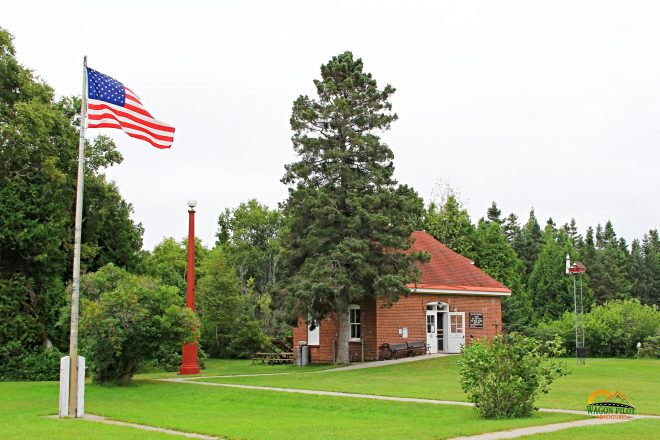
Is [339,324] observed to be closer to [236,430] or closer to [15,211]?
[15,211]

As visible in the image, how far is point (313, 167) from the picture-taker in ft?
112

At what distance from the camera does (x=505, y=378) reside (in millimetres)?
14719

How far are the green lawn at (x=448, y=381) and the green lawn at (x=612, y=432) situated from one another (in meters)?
2.76

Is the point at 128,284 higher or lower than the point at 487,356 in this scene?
higher

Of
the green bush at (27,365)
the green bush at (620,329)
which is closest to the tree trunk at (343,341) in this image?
the green bush at (27,365)

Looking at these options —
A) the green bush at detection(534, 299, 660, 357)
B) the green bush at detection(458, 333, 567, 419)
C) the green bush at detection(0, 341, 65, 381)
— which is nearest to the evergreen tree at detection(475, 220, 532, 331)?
the green bush at detection(534, 299, 660, 357)

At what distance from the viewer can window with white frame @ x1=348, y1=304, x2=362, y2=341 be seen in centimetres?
3625

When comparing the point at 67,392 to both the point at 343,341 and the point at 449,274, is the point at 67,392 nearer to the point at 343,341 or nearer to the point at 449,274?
the point at 343,341

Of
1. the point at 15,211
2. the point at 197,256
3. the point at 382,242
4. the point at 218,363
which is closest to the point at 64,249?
the point at 15,211

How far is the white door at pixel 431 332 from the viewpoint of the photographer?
37.1 m

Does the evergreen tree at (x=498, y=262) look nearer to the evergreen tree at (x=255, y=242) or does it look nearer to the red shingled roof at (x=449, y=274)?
the evergreen tree at (x=255, y=242)

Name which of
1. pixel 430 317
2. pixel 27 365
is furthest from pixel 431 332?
pixel 27 365

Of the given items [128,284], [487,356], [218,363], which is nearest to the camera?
[487,356]

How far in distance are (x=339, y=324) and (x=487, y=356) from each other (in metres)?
19.5
